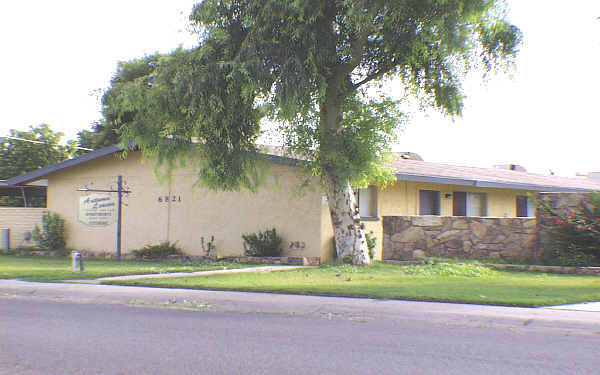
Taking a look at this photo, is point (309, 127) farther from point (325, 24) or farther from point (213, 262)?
point (213, 262)

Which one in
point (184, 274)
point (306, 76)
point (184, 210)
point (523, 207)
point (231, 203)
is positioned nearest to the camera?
point (306, 76)

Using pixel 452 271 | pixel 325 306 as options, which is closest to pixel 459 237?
pixel 452 271

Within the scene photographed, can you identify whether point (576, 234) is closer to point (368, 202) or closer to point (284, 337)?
point (368, 202)

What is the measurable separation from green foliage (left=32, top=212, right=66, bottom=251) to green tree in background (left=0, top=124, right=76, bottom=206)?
13.8 metres

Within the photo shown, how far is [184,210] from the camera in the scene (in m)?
21.4

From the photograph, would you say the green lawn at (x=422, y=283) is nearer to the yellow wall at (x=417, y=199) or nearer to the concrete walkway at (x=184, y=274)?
the concrete walkway at (x=184, y=274)

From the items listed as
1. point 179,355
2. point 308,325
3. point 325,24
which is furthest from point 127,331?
point 325,24

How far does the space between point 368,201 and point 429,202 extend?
11.2 feet

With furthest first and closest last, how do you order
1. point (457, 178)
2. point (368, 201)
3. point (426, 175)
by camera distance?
point (457, 178) < point (368, 201) < point (426, 175)

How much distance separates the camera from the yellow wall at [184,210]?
1894 cm

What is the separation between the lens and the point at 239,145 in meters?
15.9

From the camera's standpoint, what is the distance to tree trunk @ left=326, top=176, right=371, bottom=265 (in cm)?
1683

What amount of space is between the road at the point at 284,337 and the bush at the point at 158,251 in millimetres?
9445

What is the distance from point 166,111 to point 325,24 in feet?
15.0
